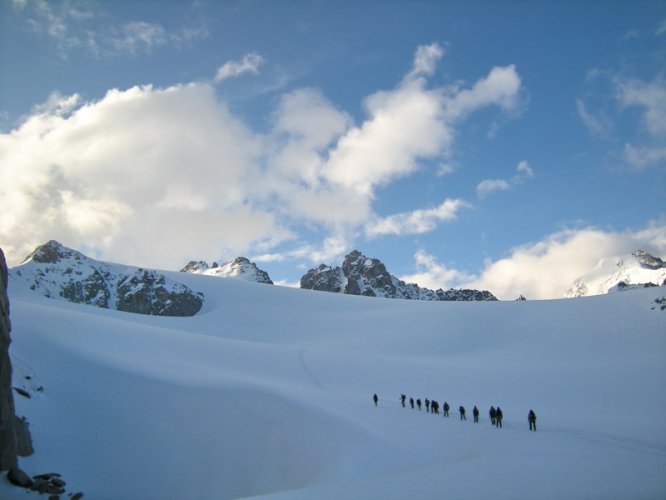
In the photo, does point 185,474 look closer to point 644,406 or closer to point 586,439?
point 586,439

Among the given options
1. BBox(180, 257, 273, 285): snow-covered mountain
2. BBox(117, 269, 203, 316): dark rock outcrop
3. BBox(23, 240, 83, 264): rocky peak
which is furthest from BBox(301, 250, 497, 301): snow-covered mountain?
BBox(23, 240, 83, 264): rocky peak

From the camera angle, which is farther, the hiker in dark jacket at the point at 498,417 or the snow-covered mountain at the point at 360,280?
the snow-covered mountain at the point at 360,280

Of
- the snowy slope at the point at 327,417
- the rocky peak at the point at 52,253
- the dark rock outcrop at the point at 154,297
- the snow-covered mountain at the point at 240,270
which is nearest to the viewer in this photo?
the snowy slope at the point at 327,417

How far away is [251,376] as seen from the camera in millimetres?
26891

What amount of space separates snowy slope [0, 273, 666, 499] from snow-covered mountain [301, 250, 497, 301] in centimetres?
10421

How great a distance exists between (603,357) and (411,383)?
639 inches

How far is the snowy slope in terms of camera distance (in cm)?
1165

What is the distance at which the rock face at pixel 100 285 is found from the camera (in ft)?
214

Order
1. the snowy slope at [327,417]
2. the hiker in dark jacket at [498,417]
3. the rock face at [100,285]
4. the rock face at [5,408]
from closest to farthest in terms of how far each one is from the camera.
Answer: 1. the snowy slope at [327,417]
2. the rock face at [5,408]
3. the hiker in dark jacket at [498,417]
4. the rock face at [100,285]

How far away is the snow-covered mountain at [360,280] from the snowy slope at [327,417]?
10421 cm

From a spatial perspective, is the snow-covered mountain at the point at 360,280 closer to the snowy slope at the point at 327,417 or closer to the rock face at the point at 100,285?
the rock face at the point at 100,285

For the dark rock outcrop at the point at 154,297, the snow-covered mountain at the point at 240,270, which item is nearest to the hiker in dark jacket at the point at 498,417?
the dark rock outcrop at the point at 154,297

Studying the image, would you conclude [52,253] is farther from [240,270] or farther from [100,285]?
[240,270]

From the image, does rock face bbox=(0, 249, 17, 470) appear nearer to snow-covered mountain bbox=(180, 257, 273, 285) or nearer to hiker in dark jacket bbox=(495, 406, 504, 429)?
hiker in dark jacket bbox=(495, 406, 504, 429)
